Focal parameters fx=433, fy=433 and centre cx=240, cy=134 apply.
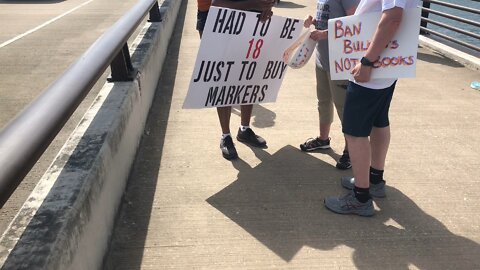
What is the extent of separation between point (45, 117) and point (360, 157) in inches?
77.6

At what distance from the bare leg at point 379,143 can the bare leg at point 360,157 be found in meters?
0.27

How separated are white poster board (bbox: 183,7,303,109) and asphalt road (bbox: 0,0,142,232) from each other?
1.63 meters

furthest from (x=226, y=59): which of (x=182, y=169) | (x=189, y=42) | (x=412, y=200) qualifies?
(x=189, y=42)

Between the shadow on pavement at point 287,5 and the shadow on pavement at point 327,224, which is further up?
the shadow on pavement at point 327,224

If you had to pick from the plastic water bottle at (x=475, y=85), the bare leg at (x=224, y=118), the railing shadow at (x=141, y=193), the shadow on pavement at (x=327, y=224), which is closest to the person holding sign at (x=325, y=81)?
the shadow on pavement at (x=327, y=224)

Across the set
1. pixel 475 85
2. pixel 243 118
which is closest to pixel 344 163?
pixel 243 118

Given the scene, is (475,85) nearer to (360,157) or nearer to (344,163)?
(344,163)

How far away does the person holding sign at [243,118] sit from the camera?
368 cm

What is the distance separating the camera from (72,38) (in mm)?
10039

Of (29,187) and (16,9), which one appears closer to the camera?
(29,187)

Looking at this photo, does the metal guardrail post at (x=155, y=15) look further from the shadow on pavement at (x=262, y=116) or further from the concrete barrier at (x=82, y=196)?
the concrete barrier at (x=82, y=196)

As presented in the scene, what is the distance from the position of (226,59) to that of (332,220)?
5.33 feet

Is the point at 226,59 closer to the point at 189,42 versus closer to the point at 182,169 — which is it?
the point at 182,169

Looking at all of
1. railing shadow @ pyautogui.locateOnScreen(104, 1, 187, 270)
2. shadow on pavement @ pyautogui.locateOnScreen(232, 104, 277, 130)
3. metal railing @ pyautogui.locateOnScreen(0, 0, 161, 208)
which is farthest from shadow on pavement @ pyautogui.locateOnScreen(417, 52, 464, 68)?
metal railing @ pyautogui.locateOnScreen(0, 0, 161, 208)
